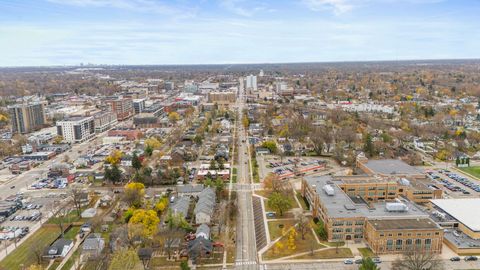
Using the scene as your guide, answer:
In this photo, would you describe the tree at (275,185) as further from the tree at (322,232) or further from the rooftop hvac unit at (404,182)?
the rooftop hvac unit at (404,182)

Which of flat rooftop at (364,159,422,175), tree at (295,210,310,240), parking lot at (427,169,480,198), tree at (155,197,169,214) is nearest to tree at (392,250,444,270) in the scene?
tree at (295,210,310,240)

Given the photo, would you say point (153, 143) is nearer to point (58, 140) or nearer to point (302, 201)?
point (58, 140)

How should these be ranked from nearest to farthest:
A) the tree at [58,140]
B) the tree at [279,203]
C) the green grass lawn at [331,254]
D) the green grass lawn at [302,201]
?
the green grass lawn at [331,254] → the tree at [279,203] → the green grass lawn at [302,201] → the tree at [58,140]

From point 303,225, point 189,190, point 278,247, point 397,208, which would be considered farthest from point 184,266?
point 397,208

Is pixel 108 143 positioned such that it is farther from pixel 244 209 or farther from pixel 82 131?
pixel 244 209

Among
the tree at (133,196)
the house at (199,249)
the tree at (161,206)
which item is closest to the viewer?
the house at (199,249)

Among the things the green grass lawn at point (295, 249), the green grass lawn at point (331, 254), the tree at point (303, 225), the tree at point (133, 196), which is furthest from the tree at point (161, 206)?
the green grass lawn at point (331, 254)

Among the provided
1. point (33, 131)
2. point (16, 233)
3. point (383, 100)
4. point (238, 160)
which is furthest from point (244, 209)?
point (383, 100)
